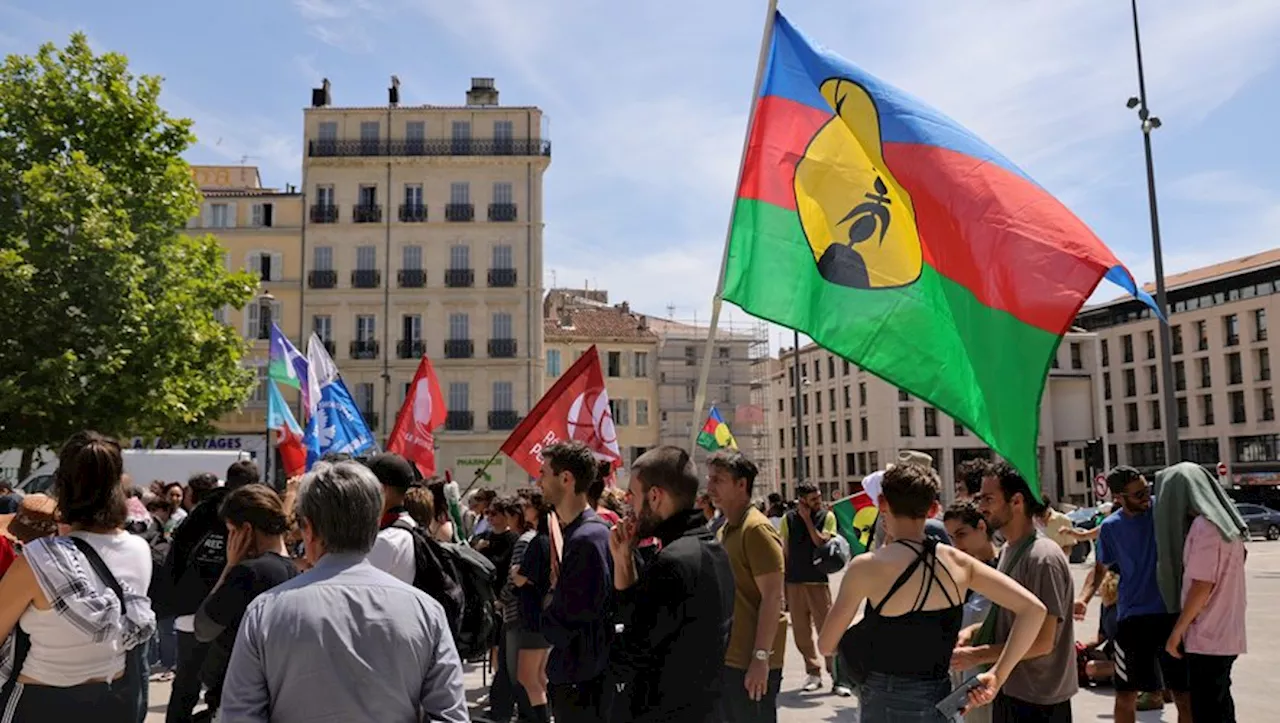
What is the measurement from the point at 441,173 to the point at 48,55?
27749mm

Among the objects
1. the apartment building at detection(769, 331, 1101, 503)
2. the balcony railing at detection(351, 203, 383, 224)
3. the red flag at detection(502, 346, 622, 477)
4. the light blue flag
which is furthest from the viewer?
the apartment building at detection(769, 331, 1101, 503)

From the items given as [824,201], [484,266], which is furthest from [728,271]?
[484,266]

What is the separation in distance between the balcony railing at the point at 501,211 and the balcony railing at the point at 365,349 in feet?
25.2

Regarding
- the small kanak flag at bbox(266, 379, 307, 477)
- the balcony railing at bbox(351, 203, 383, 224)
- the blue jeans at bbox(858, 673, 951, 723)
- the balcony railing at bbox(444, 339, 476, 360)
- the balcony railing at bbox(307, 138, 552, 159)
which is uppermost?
the balcony railing at bbox(307, 138, 552, 159)

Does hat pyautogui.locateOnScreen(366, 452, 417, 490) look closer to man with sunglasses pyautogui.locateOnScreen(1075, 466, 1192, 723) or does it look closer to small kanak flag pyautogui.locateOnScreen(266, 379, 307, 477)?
man with sunglasses pyautogui.locateOnScreen(1075, 466, 1192, 723)

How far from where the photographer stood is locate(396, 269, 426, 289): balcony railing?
50.1m

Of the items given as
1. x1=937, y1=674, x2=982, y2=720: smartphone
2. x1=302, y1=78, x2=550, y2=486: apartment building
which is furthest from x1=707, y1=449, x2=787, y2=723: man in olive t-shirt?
x1=302, y1=78, x2=550, y2=486: apartment building

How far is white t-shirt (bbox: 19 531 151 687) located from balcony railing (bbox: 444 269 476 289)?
4591 cm

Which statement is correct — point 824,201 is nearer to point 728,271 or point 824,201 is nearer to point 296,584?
point 728,271

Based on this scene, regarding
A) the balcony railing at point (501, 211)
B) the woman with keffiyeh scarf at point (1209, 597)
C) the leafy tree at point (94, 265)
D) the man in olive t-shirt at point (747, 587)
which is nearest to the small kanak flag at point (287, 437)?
the leafy tree at point (94, 265)

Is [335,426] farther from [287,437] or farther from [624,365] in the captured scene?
[624,365]

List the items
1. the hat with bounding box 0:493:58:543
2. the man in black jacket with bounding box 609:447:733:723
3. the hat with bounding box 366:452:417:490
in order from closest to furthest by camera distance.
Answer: the man in black jacket with bounding box 609:447:733:723
the hat with bounding box 0:493:58:543
the hat with bounding box 366:452:417:490

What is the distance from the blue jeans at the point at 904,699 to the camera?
13.9 ft

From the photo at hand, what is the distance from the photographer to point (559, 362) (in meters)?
63.6
